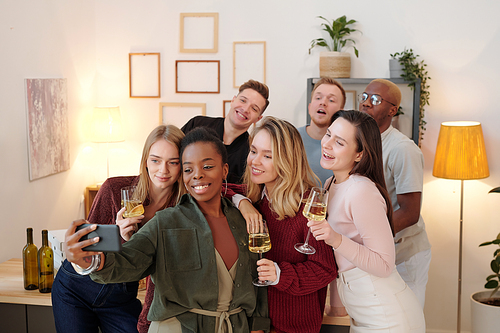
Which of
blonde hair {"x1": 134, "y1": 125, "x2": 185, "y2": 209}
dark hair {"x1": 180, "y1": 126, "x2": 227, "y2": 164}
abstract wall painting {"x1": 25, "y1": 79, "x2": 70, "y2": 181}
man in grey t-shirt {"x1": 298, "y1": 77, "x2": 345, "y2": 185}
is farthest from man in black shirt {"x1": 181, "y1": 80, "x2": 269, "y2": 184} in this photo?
abstract wall painting {"x1": 25, "y1": 79, "x2": 70, "y2": 181}

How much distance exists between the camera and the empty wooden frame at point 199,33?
12.8ft

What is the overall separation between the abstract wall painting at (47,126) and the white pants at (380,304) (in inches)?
92.9

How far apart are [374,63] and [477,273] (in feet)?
6.50

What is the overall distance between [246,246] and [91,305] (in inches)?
30.8

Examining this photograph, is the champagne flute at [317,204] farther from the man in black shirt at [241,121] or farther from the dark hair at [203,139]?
the man in black shirt at [241,121]

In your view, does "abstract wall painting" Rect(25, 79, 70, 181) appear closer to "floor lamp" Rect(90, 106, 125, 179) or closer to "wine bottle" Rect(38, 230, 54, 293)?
"floor lamp" Rect(90, 106, 125, 179)

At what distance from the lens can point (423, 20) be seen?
364 centimetres

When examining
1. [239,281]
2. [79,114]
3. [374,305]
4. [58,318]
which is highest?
[79,114]

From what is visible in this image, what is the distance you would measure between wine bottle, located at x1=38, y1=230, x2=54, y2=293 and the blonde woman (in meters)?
1.20

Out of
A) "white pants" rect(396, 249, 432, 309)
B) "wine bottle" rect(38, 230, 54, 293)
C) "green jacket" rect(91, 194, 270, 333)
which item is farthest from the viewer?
"white pants" rect(396, 249, 432, 309)

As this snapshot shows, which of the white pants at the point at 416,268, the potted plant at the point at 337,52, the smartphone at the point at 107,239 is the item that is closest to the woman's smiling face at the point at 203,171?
the smartphone at the point at 107,239

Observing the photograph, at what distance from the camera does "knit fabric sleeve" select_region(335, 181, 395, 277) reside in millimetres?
1596

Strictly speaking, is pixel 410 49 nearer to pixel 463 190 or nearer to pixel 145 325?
pixel 463 190

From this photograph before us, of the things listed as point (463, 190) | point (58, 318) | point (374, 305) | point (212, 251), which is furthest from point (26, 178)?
point (463, 190)
